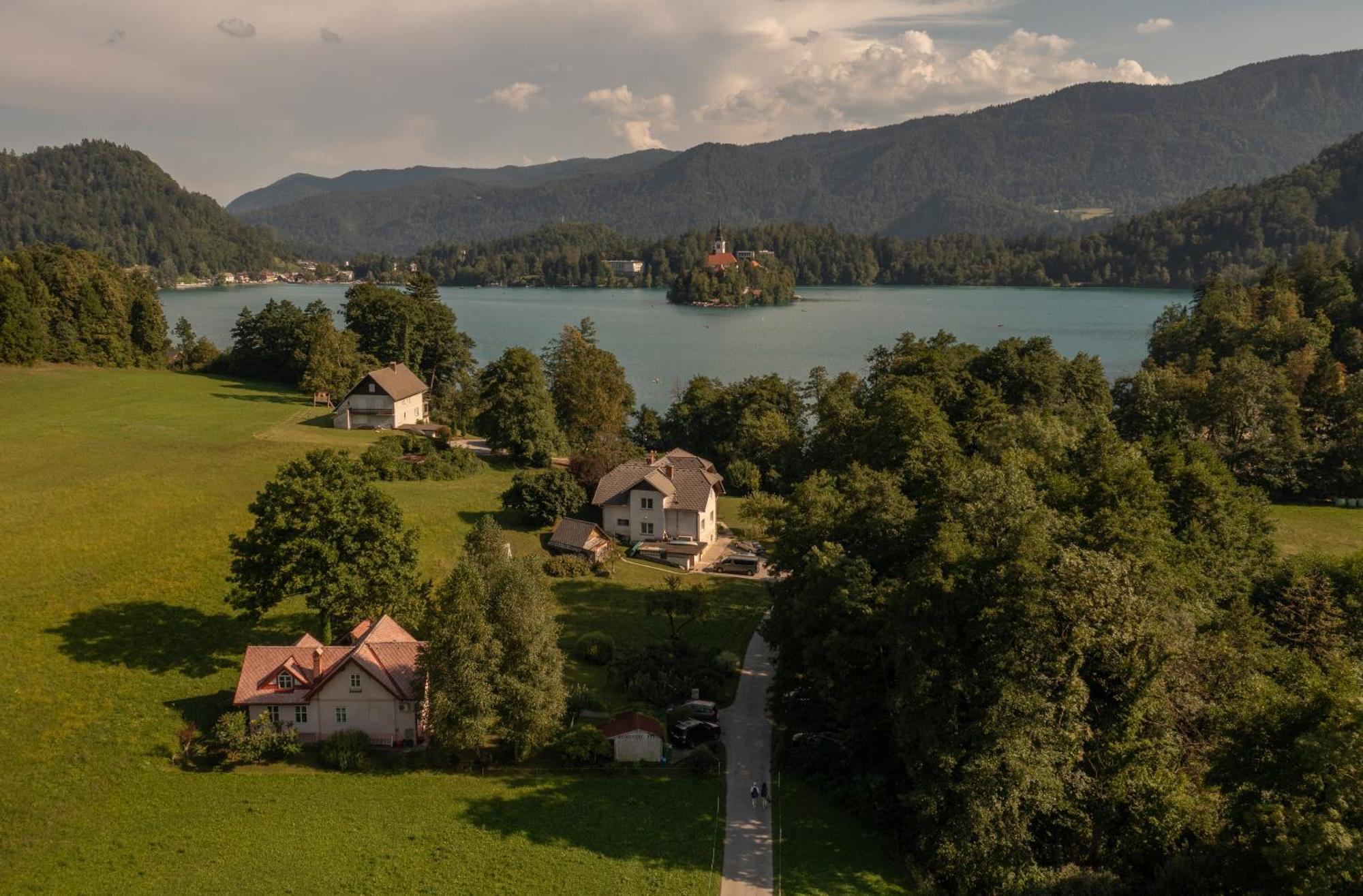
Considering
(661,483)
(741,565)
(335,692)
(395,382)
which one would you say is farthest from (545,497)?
(395,382)

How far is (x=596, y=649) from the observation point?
114ft

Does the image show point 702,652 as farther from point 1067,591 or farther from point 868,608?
point 1067,591

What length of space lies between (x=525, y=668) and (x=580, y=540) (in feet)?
63.7

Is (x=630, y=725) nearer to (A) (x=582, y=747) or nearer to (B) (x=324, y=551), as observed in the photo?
(A) (x=582, y=747)

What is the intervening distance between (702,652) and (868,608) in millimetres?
9009

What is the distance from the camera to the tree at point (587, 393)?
6600 centimetres

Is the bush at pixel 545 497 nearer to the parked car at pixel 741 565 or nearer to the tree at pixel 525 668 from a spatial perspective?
the parked car at pixel 741 565

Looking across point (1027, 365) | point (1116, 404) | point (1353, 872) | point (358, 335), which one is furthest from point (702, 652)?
point (358, 335)

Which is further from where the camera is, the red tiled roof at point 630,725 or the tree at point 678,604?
the tree at point 678,604

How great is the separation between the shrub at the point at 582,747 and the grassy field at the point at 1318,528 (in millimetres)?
34875

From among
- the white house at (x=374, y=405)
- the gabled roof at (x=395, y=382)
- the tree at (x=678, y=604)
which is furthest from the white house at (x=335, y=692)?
the gabled roof at (x=395, y=382)

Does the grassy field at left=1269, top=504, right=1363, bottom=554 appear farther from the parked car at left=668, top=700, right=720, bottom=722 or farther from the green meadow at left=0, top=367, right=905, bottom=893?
the parked car at left=668, top=700, right=720, bottom=722

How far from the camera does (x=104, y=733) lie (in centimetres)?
2625

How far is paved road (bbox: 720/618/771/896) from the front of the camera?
72.2 ft
